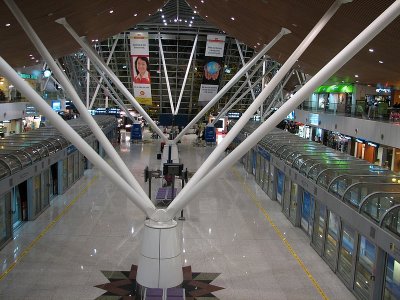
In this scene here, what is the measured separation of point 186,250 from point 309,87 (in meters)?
7.80

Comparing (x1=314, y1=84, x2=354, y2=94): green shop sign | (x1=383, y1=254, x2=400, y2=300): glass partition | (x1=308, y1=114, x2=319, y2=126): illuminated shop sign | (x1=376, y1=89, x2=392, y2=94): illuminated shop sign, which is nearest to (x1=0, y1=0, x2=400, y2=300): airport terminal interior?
(x1=383, y1=254, x2=400, y2=300): glass partition

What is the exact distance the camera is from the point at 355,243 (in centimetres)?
1385

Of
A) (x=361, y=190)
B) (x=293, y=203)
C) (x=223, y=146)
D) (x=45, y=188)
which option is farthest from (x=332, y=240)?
(x=45, y=188)

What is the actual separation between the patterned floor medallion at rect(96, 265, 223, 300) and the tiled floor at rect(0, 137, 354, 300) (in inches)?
9.1

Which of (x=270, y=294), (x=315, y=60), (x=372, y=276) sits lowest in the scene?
(x=270, y=294)

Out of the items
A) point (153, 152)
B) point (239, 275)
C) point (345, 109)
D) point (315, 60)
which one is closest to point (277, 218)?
point (239, 275)

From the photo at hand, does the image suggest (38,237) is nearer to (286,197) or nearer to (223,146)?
(223,146)

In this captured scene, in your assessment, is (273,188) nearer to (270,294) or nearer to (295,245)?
(295,245)

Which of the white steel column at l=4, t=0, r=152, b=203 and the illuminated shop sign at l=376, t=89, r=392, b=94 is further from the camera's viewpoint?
the illuminated shop sign at l=376, t=89, r=392, b=94

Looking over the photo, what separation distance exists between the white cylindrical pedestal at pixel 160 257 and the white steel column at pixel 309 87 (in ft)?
1.66

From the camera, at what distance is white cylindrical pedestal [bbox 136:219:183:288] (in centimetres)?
1249

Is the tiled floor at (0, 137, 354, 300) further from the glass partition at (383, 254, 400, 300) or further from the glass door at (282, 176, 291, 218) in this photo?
the glass partition at (383, 254, 400, 300)

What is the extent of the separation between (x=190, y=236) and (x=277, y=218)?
486cm

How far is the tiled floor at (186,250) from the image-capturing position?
532 inches
